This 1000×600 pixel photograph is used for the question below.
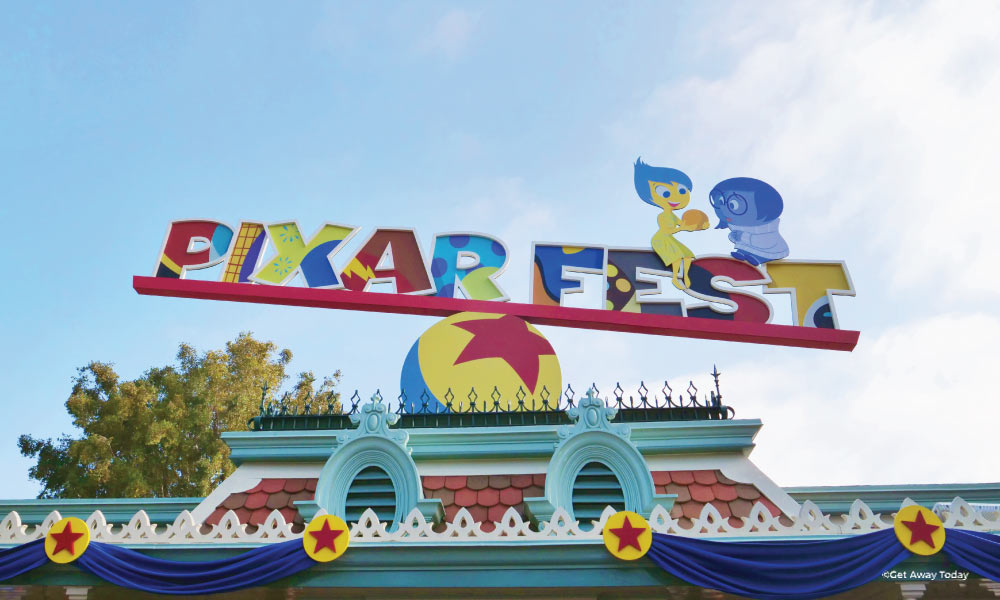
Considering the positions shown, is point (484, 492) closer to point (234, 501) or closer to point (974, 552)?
point (234, 501)

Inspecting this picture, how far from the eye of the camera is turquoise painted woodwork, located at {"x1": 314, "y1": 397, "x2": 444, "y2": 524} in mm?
8242

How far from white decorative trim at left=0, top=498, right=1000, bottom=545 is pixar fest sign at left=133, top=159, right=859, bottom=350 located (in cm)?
487

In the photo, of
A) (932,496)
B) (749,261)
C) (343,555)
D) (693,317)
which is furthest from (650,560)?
(749,261)

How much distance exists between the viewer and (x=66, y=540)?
22.6 ft

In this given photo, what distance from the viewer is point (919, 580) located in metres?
6.72

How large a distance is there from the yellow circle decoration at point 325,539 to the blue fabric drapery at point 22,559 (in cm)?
245

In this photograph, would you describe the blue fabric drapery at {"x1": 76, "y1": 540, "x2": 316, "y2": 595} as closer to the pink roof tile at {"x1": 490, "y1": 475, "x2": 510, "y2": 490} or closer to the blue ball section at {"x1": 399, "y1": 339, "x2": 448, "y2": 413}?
the pink roof tile at {"x1": 490, "y1": 475, "x2": 510, "y2": 490}

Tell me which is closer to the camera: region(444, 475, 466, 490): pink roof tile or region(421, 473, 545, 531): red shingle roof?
region(421, 473, 545, 531): red shingle roof

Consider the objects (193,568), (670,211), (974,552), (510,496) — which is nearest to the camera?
(974,552)

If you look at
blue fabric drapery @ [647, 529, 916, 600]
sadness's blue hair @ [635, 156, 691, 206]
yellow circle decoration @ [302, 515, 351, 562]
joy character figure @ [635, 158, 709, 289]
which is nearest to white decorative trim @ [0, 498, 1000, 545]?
yellow circle decoration @ [302, 515, 351, 562]

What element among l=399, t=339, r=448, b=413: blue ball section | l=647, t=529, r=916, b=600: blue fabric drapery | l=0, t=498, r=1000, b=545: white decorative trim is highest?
l=399, t=339, r=448, b=413: blue ball section

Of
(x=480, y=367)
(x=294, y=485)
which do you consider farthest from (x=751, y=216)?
(x=294, y=485)

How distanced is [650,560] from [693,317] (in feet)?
19.6

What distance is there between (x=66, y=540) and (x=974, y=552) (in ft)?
27.1
